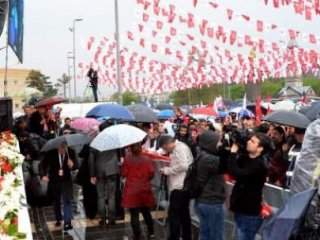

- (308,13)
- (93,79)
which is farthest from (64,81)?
(308,13)

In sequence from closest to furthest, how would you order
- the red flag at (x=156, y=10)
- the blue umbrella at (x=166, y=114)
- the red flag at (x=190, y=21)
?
the red flag at (x=156, y=10) < the red flag at (x=190, y=21) < the blue umbrella at (x=166, y=114)

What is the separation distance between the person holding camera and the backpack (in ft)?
2.34

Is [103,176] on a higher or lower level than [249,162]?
lower

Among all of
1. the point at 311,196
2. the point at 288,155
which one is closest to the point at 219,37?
the point at 288,155

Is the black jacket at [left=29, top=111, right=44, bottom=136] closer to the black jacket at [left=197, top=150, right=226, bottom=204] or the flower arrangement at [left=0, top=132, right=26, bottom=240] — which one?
the flower arrangement at [left=0, top=132, right=26, bottom=240]

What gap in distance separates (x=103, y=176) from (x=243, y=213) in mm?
3731

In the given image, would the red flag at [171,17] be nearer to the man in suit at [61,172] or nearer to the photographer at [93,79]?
the man in suit at [61,172]

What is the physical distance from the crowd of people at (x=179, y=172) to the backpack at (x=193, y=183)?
44 millimetres

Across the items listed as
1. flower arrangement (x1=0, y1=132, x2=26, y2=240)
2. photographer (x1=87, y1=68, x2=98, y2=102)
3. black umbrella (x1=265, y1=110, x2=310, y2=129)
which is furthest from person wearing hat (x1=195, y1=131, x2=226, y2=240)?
photographer (x1=87, y1=68, x2=98, y2=102)

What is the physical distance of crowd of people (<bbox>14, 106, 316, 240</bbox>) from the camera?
5.67 metres

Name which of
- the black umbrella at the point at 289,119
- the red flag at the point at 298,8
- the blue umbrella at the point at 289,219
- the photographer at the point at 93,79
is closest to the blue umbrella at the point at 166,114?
the photographer at the point at 93,79

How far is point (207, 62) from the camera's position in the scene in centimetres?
2944

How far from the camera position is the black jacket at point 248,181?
5559 mm

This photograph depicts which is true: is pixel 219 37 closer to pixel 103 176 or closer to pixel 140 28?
pixel 140 28
